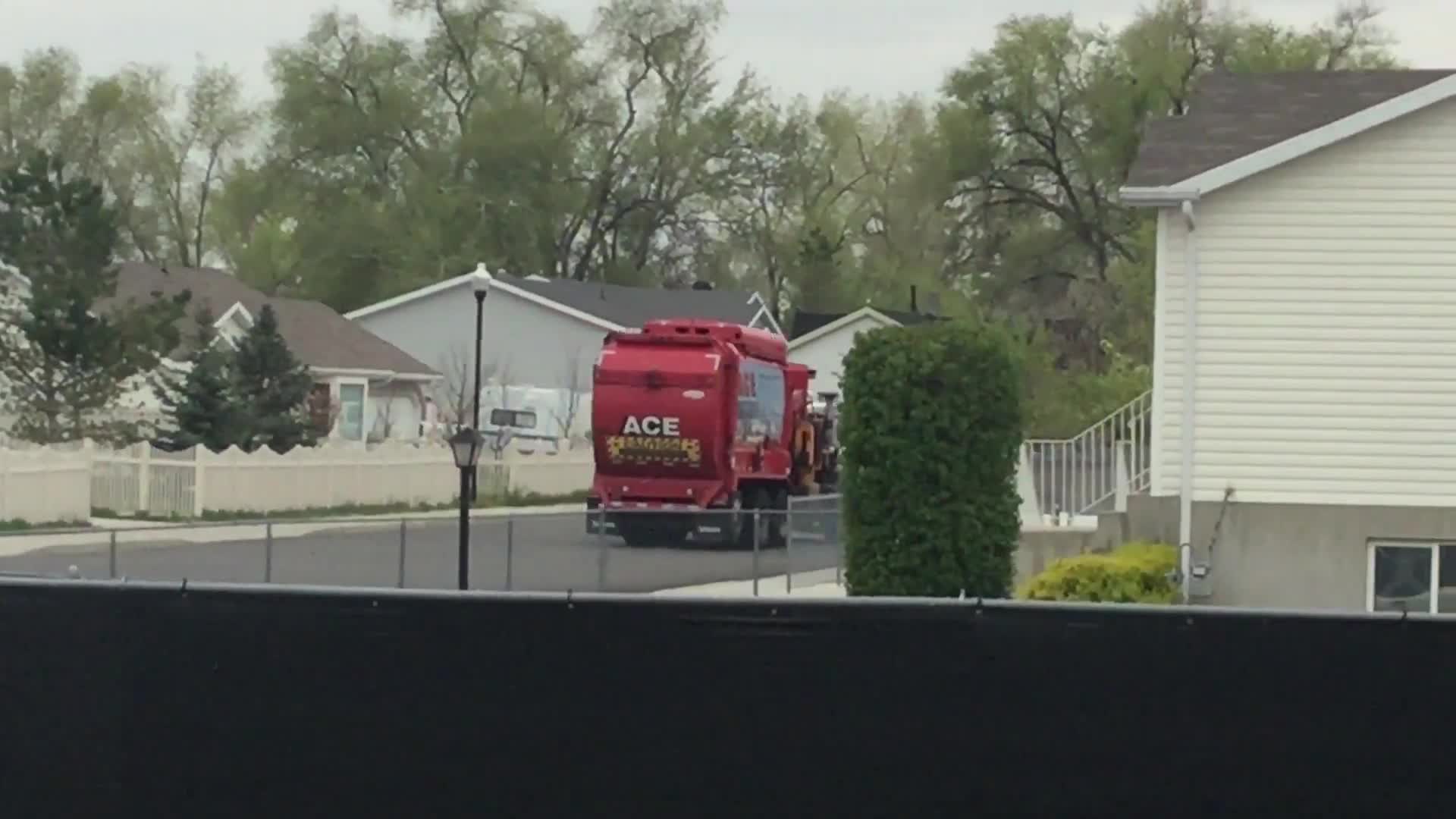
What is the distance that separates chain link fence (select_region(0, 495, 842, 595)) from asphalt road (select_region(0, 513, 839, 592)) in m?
0.02

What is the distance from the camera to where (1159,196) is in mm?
17359

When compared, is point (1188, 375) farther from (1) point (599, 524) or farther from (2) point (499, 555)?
→ (2) point (499, 555)

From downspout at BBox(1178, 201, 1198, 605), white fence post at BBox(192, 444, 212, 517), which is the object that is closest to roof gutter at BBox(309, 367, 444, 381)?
white fence post at BBox(192, 444, 212, 517)

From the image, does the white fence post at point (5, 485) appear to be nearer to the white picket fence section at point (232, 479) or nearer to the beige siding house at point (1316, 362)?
the white picket fence section at point (232, 479)

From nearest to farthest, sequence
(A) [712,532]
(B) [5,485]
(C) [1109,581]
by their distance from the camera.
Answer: (C) [1109,581] < (A) [712,532] < (B) [5,485]

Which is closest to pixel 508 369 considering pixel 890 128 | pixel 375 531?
pixel 890 128

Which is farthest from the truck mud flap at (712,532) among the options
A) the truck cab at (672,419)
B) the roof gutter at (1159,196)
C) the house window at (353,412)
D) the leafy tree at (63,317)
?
the house window at (353,412)

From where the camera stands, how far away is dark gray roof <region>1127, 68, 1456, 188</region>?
59.6 feet

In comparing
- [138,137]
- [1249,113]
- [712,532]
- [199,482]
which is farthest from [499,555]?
[138,137]

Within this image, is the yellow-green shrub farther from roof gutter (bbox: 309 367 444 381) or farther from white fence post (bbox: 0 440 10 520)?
roof gutter (bbox: 309 367 444 381)

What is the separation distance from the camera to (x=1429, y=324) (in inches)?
682

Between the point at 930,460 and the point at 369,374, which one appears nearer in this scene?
the point at 930,460

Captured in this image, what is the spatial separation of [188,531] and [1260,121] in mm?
16421

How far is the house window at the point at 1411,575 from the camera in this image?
57.5ft
